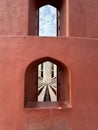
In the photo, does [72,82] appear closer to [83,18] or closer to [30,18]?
[83,18]

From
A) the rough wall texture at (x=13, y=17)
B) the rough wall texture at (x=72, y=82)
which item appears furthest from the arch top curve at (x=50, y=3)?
the rough wall texture at (x=72, y=82)

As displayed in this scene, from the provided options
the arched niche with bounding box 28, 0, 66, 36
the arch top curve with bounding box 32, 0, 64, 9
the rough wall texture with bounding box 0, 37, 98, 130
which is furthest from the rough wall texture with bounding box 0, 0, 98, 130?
the arch top curve with bounding box 32, 0, 64, 9

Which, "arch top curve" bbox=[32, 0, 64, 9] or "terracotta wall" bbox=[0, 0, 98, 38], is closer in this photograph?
"terracotta wall" bbox=[0, 0, 98, 38]

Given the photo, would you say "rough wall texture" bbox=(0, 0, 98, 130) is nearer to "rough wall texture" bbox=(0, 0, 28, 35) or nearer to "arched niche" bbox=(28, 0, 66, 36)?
"rough wall texture" bbox=(0, 0, 28, 35)

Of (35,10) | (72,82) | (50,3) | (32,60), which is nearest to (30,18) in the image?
(35,10)

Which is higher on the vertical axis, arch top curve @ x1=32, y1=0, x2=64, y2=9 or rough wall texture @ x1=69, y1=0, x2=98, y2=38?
arch top curve @ x1=32, y1=0, x2=64, y2=9

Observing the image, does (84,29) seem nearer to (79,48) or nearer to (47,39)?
(79,48)

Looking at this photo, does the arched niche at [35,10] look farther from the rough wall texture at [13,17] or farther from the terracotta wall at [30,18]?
the rough wall texture at [13,17]

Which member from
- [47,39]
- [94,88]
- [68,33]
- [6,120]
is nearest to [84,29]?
[68,33]

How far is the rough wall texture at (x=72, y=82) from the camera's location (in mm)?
3998

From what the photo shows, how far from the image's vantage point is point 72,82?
13.7ft

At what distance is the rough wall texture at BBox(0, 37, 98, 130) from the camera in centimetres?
400

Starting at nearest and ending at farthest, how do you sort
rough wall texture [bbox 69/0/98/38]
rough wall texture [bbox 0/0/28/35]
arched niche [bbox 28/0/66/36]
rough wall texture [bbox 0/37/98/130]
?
rough wall texture [bbox 0/37/98/130] < rough wall texture [bbox 0/0/28/35] < rough wall texture [bbox 69/0/98/38] < arched niche [bbox 28/0/66/36]

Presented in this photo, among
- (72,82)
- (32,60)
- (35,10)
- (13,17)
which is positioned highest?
(35,10)
